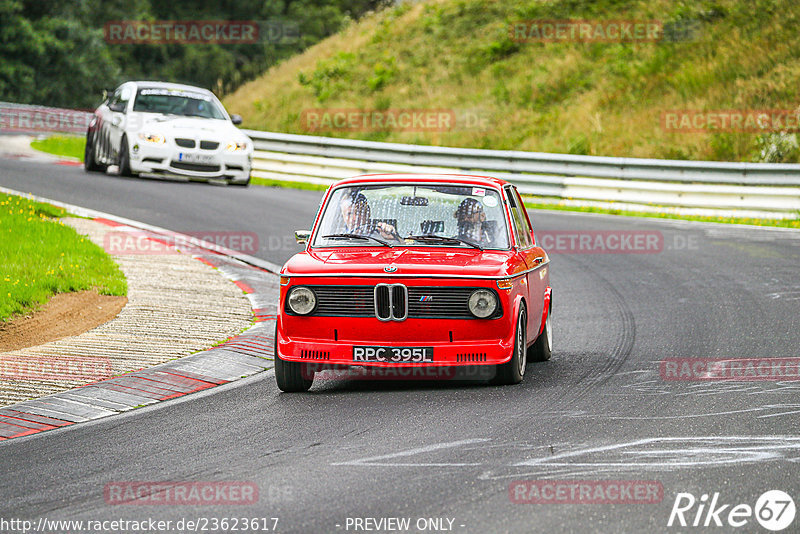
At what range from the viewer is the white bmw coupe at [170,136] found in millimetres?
21531

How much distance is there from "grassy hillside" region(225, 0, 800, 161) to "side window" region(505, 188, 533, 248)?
49.7 ft

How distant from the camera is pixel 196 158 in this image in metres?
21.7

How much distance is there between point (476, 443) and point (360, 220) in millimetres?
2980

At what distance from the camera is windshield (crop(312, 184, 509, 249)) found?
9.15 metres

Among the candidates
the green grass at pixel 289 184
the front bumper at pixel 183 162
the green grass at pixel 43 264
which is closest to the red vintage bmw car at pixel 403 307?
the green grass at pixel 43 264

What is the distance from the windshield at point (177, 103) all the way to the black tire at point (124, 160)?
0.76 meters

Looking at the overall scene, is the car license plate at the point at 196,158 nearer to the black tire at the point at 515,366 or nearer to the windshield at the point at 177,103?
the windshield at the point at 177,103

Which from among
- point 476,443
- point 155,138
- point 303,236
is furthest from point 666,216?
point 476,443

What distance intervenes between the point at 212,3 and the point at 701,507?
64119 mm

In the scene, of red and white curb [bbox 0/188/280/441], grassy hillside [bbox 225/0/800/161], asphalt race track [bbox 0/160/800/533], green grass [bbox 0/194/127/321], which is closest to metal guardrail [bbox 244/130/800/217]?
grassy hillside [bbox 225/0/800/161]

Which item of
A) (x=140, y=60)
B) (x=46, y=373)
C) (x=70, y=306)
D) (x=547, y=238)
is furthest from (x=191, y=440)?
(x=140, y=60)

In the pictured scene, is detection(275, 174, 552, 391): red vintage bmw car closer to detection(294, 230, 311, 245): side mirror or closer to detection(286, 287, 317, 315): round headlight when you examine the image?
detection(286, 287, 317, 315): round headlight

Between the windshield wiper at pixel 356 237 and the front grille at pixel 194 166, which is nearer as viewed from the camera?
the windshield wiper at pixel 356 237

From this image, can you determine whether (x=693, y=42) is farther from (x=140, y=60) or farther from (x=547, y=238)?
(x=140, y=60)
